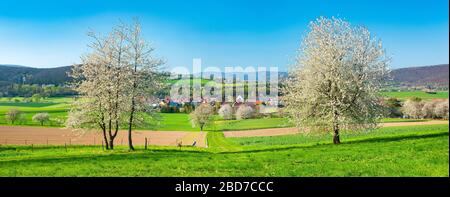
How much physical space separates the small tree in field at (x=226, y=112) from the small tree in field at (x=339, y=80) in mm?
78615

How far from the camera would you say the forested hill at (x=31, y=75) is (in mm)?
121981

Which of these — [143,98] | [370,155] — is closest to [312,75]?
[370,155]

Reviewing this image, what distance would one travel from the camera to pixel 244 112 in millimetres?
108188

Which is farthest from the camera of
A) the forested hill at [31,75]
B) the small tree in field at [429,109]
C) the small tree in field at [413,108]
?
the forested hill at [31,75]

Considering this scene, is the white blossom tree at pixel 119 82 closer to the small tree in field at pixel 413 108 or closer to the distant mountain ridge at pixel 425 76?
the distant mountain ridge at pixel 425 76

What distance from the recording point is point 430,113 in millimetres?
94438

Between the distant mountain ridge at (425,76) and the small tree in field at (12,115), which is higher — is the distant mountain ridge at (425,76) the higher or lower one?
the higher one

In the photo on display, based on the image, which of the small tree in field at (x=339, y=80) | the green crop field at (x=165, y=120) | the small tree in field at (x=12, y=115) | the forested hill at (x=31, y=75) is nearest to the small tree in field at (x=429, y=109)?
the green crop field at (x=165, y=120)

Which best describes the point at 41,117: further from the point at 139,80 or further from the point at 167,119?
the point at 139,80

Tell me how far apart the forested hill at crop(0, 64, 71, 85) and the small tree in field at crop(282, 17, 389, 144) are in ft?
323
